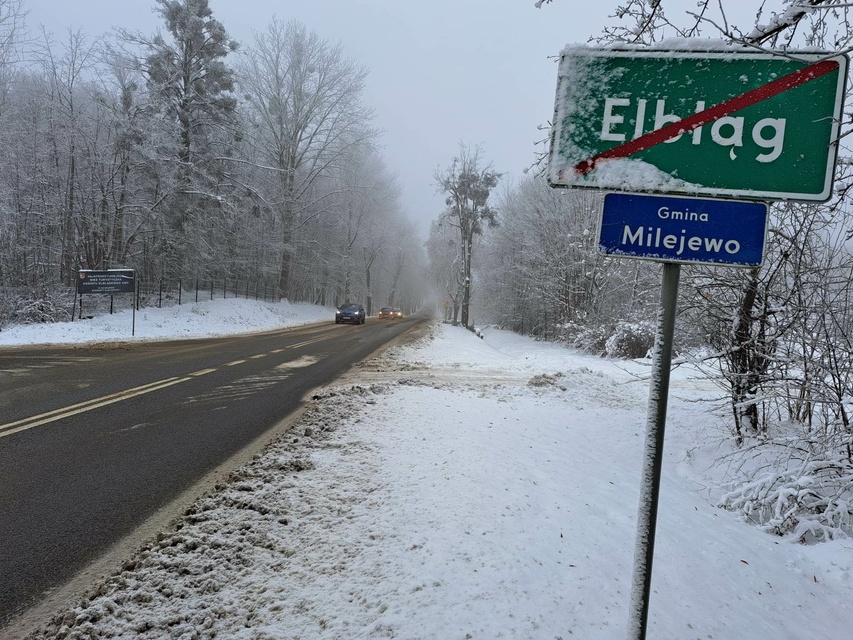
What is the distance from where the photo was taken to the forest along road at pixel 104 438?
114 inches

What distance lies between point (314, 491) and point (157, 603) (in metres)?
1.35

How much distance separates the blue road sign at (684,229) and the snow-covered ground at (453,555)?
1.76m

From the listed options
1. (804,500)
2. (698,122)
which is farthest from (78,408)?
(804,500)

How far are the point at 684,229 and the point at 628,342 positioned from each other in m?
16.4

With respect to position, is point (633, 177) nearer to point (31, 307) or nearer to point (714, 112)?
point (714, 112)

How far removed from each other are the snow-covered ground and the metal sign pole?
2.00ft

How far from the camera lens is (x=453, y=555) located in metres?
2.70

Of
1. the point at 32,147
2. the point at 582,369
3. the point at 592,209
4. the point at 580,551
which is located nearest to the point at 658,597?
the point at 580,551

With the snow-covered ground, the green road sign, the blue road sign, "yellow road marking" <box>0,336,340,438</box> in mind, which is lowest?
"yellow road marking" <box>0,336,340,438</box>

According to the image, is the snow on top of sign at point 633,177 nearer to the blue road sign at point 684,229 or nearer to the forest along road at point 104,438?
the blue road sign at point 684,229

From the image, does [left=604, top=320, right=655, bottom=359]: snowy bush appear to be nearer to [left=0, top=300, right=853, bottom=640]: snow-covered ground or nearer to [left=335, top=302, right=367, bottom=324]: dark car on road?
[left=0, top=300, right=853, bottom=640]: snow-covered ground

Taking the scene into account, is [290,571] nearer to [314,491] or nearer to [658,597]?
[314,491]

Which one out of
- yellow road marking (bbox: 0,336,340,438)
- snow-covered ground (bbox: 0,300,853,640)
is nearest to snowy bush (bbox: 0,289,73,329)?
yellow road marking (bbox: 0,336,340,438)

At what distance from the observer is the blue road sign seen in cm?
161
